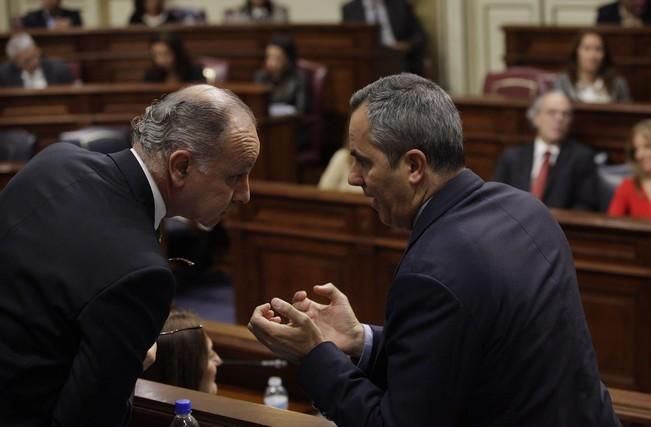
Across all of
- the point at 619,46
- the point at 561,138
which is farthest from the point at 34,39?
the point at 561,138

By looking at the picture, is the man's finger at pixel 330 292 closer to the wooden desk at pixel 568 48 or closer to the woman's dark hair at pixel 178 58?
the wooden desk at pixel 568 48

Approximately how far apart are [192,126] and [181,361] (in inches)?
34.0

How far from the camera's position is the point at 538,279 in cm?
204

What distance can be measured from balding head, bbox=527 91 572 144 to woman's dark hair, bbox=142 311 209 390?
346cm

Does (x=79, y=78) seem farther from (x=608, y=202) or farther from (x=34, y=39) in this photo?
(x=608, y=202)

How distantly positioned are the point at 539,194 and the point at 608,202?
345 mm

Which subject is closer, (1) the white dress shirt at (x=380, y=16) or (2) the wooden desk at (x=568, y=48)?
(2) the wooden desk at (x=568, y=48)

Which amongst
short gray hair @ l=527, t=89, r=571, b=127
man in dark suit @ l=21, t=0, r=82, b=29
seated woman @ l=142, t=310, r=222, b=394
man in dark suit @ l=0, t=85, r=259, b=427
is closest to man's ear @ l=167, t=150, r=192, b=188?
man in dark suit @ l=0, t=85, r=259, b=427

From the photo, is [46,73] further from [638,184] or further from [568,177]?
Result: [638,184]

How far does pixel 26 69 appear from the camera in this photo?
866 cm

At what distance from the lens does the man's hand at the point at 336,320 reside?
2279 millimetres

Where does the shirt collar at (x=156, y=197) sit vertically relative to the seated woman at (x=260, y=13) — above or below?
above

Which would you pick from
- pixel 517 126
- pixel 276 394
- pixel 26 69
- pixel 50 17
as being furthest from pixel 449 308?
pixel 50 17

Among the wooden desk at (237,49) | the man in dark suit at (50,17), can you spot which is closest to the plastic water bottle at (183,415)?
→ the wooden desk at (237,49)
